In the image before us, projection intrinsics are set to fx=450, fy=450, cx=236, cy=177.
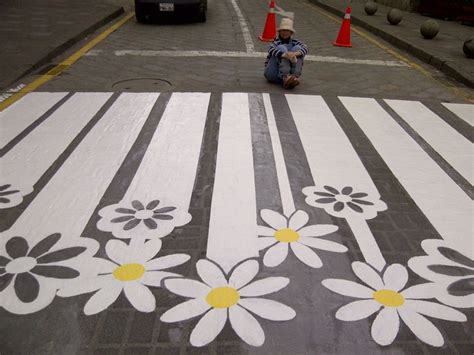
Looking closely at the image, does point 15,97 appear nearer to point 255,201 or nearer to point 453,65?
point 255,201

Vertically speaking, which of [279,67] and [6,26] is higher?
[279,67]

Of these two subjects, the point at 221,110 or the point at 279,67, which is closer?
the point at 221,110

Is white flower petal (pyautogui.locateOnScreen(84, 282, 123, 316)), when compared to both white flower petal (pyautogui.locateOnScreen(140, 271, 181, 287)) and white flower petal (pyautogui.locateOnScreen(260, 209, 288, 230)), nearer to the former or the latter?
white flower petal (pyautogui.locateOnScreen(140, 271, 181, 287))

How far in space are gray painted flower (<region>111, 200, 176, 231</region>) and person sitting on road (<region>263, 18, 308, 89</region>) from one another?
3259 mm

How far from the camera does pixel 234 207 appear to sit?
124 inches

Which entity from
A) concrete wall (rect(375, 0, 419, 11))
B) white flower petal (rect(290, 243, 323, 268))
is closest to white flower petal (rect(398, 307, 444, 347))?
white flower petal (rect(290, 243, 323, 268))

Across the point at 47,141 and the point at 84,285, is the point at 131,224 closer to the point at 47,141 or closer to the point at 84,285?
the point at 84,285

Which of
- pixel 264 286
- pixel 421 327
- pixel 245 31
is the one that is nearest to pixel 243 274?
pixel 264 286

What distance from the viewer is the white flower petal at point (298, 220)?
9.78 ft

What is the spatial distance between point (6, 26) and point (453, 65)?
27.1 feet

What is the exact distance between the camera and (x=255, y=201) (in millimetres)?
3238

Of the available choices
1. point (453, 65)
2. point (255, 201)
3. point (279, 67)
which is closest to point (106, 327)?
point (255, 201)

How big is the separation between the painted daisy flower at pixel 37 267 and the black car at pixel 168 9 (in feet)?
28.3

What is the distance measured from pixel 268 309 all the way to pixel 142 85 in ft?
13.8
